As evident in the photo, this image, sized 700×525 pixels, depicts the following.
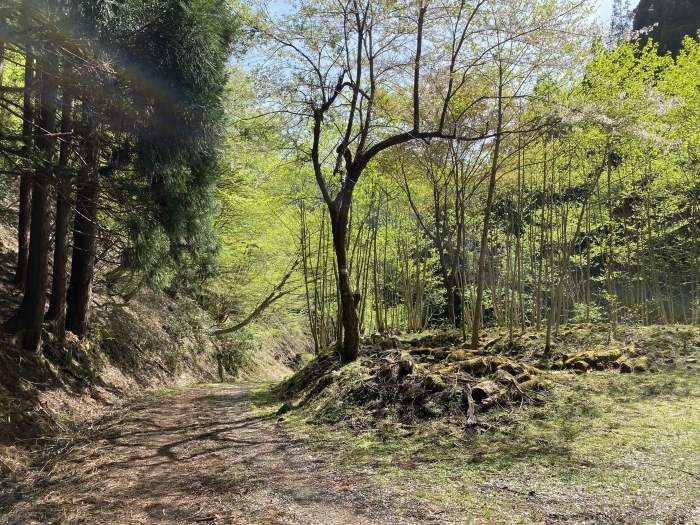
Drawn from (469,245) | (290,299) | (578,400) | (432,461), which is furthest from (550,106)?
(469,245)

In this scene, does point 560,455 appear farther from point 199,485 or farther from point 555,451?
point 199,485

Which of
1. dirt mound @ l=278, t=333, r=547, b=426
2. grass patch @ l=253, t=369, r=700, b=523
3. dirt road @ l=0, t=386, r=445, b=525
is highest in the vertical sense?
dirt mound @ l=278, t=333, r=547, b=426

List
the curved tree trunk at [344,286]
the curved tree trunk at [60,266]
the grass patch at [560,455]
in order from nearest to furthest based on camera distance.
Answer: the grass patch at [560,455]
the curved tree trunk at [60,266]
the curved tree trunk at [344,286]

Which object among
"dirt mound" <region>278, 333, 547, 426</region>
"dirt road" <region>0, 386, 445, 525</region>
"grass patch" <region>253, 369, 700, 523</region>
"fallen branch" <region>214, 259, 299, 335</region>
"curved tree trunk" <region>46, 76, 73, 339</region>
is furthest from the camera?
"fallen branch" <region>214, 259, 299, 335</region>

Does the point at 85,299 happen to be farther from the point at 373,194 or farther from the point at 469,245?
Result: the point at 469,245

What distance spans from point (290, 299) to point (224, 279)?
221cm

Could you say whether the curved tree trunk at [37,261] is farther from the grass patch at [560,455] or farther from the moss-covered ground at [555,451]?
the grass patch at [560,455]

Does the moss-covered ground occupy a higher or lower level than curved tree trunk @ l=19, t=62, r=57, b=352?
lower

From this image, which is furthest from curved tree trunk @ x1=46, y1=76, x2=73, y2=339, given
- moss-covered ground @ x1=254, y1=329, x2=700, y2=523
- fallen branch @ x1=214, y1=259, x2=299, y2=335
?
fallen branch @ x1=214, y1=259, x2=299, y2=335

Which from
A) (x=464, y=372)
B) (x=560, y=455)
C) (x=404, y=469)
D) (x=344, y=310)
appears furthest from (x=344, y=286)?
(x=560, y=455)

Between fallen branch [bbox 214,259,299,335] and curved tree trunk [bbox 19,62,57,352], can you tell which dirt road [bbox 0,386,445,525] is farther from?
fallen branch [bbox 214,259,299,335]

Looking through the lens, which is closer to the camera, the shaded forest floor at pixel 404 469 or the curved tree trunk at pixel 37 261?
the shaded forest floor at pixel 404 469

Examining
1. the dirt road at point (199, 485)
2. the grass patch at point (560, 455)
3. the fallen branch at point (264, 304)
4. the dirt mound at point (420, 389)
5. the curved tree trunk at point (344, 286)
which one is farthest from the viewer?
the fallen branch at point (264, 304)

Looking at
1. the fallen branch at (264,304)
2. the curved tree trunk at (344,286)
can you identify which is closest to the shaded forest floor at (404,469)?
the curved tree trunk at (344,286)
